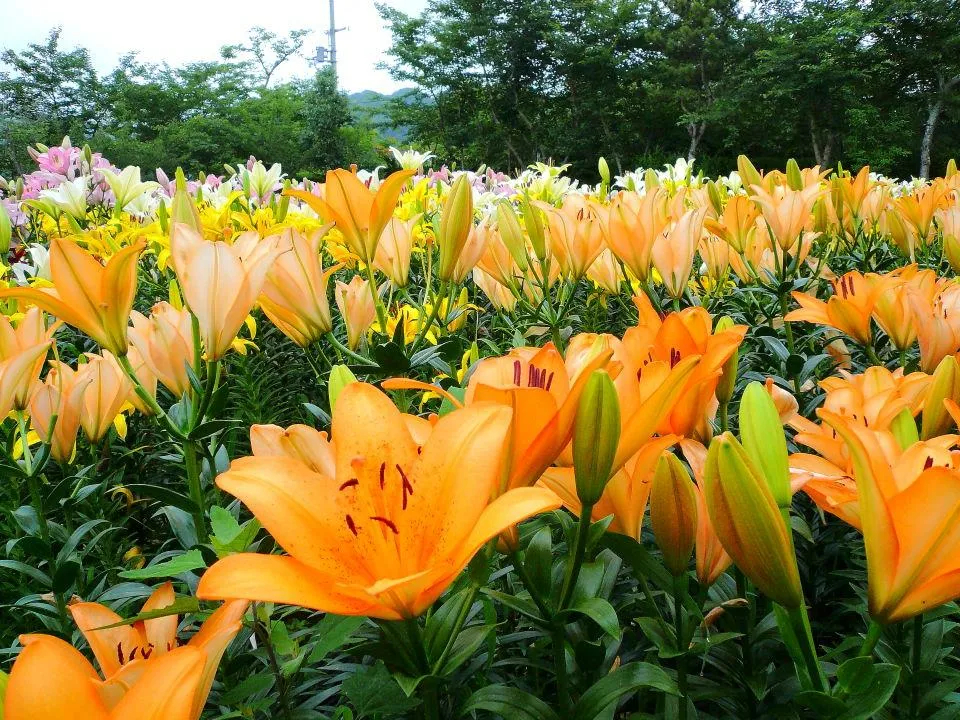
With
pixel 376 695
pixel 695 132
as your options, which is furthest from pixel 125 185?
pixel 695 132

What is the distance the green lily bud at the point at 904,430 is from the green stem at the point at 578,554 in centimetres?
27

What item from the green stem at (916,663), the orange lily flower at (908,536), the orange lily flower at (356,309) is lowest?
the green stem at (916,663)

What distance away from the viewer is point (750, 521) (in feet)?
1.35

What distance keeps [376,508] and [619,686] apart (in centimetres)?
20

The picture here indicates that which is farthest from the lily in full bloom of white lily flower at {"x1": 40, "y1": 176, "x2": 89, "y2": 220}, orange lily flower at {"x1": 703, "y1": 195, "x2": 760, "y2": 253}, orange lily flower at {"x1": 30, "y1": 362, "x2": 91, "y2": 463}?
white lily flower at {"x1": 40, "y1": 176, "x2": 89, "y2": 220}

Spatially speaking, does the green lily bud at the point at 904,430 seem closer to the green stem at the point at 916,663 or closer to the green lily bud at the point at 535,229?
the green stem at the point at 916,663

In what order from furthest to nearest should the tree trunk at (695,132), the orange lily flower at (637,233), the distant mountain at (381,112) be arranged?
the distant mountain at (381,112), the tree trunk at (695,132), the orange lily flower at (637,233)

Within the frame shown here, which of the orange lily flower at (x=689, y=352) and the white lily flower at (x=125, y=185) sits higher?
the white lily flower at (x=125, y=185)

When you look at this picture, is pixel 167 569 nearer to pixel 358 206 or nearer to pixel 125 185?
pixel 358 206

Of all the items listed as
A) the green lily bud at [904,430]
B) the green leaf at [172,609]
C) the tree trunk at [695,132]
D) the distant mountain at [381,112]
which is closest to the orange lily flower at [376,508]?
the green leaf at [172,609]

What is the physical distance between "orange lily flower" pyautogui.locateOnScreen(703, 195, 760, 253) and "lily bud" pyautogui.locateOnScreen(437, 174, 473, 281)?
63 centimetres

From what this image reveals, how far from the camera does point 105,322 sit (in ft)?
2.38


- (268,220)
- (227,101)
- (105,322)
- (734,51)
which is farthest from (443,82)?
(105,322)

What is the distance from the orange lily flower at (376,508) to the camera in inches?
13.7
